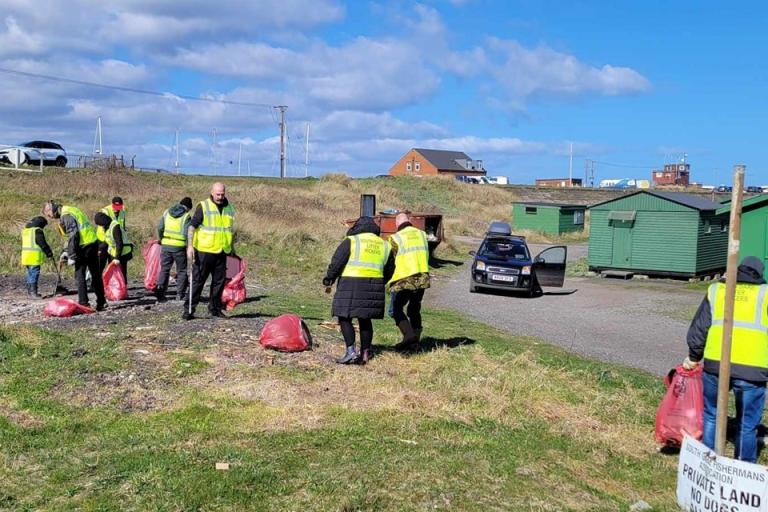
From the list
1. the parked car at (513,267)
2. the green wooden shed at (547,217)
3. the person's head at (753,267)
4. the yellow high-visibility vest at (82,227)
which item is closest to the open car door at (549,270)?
the parked car at (513,267)

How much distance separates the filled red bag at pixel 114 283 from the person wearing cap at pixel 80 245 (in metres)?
1.18

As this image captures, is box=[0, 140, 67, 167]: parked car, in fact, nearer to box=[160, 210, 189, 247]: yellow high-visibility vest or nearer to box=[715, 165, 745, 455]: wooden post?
box=[160, 210, 189, 247]: yellow high-visibility vest

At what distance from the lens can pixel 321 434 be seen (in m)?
6.18

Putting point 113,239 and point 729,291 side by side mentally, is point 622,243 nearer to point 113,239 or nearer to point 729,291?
point 113,239

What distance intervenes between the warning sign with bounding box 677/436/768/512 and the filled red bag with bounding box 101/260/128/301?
1019 centimetres

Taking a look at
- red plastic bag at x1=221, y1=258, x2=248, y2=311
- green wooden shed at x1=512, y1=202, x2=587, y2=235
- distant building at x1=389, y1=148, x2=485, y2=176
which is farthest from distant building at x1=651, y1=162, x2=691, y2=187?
red plastic bag at x1=221, y1=258, x2=248, y2=311

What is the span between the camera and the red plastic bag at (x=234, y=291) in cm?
1268

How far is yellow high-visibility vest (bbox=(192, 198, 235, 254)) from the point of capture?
402 inches

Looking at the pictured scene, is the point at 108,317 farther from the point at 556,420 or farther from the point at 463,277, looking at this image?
the point at 463,277

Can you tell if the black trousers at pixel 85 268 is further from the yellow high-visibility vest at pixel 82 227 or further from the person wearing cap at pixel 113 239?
the person wearing cap at pixel 113 239

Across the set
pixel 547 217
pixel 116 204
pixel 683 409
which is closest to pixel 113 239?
pixel 116 204

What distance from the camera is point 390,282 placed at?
9.52m

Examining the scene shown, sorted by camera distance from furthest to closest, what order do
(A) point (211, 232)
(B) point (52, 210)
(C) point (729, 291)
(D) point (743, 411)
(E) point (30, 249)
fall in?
(E) point (30, 249) → (B) point (52, 210) → (A) point (211, 232) → (D) point (743, 411) → (C) point (729, 291)

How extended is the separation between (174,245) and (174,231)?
0.23 m
